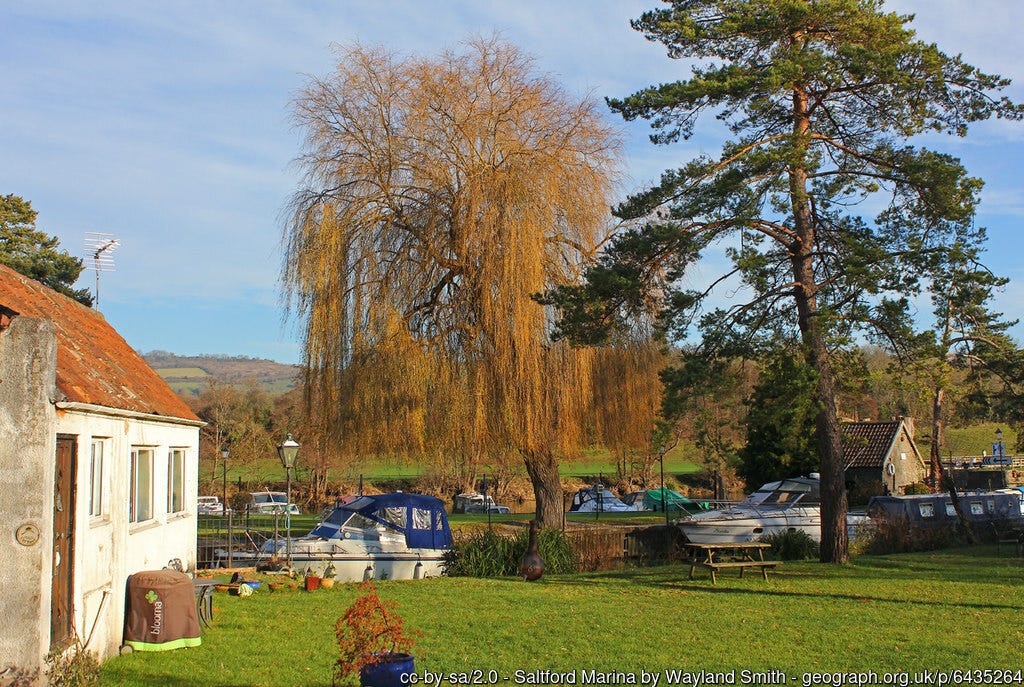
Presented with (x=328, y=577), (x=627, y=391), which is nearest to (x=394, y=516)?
(x=328, y=577)

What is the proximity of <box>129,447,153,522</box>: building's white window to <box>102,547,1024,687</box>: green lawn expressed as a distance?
5.98 ft

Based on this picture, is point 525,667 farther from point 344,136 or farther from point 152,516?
point 344,136

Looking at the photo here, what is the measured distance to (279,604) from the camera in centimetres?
1420

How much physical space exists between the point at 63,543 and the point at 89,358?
308cm

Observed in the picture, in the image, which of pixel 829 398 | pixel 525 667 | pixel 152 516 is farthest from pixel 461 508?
pixel 525 667

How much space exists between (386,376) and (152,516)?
27.3ft

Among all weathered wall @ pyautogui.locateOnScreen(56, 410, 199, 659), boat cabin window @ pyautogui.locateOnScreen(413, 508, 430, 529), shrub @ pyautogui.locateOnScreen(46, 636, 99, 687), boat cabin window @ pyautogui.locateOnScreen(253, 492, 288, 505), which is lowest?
boat cabin window @ pyautogui.locateOnScreen(253, 492, 288, 505)

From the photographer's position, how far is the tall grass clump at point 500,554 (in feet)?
62.2

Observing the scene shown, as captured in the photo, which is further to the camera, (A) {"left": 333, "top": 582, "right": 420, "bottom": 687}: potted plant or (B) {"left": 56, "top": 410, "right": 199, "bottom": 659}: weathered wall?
(B) {"left": 56, "top": 410, "right": 199, "bottom": 659}: weathered wall

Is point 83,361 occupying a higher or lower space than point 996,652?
higher

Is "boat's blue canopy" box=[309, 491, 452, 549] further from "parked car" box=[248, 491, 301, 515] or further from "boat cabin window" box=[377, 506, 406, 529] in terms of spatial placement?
"parked car" box=[248, 491, 301, 515]

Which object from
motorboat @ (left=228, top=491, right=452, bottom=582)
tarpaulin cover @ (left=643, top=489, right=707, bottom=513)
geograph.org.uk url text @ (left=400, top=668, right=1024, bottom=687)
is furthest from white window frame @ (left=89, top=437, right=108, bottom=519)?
tarpaulin cover @ (left=643, top=489, right=707, bottom=513)

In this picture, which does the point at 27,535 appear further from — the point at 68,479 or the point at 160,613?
the point at 160,613

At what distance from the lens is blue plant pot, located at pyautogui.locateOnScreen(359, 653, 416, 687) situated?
6672 mm
